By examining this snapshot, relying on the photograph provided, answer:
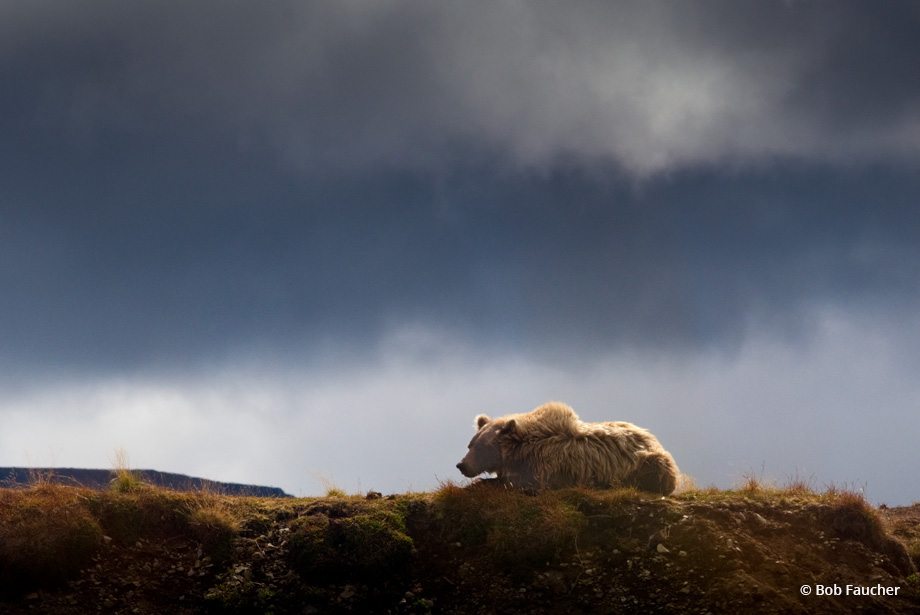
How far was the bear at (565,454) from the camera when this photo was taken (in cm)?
1819

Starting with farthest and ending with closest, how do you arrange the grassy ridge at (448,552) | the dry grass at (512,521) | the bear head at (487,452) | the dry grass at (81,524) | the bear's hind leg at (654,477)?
the bear head at (487,452), the bear's hind leg at (654,477), the dry grass at (512,521), the dry grass at (81,524), the grassy ridge at (448,552)

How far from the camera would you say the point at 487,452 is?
62.7 feet

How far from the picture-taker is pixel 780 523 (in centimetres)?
1602

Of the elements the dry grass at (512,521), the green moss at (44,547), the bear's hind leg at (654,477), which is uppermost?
the bear's hind leg at (654,477)

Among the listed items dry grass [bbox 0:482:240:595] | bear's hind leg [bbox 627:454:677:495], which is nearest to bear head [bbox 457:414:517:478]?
bear's hind leg [bbox 627:454:677:495]

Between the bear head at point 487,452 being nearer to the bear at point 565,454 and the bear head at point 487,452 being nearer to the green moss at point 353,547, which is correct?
the bear at point 565,454

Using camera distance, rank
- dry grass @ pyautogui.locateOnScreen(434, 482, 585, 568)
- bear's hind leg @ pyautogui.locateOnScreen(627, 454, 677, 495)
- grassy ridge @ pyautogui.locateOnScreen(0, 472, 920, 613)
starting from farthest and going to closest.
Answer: bear's hind leg @ pyautogui.locateOnScreen(627, 454, 677, 495) → dry grass @ pyautogui.locateOnScreen(434, 482, 585, 568) → grassy ridge @ pyautogui.locateOnScreen(0, 472, 920, 613)

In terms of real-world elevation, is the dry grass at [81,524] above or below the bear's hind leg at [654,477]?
below

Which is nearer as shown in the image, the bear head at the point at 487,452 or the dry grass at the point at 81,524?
the dry grass at the point at 81,524

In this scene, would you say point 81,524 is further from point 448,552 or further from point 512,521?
point 512,521

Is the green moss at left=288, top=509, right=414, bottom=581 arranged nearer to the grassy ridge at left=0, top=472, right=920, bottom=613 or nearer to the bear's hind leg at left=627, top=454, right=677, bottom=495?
the grassy ridge at left=0, top=472, right=920, bottom=613

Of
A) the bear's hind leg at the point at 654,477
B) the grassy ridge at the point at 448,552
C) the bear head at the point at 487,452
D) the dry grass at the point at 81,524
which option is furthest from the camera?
the bear head at the point at 487,452

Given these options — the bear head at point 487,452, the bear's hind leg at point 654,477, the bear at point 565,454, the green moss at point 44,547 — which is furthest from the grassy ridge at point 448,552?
the bear head at point 487,452

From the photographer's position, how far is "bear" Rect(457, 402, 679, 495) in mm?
18188
